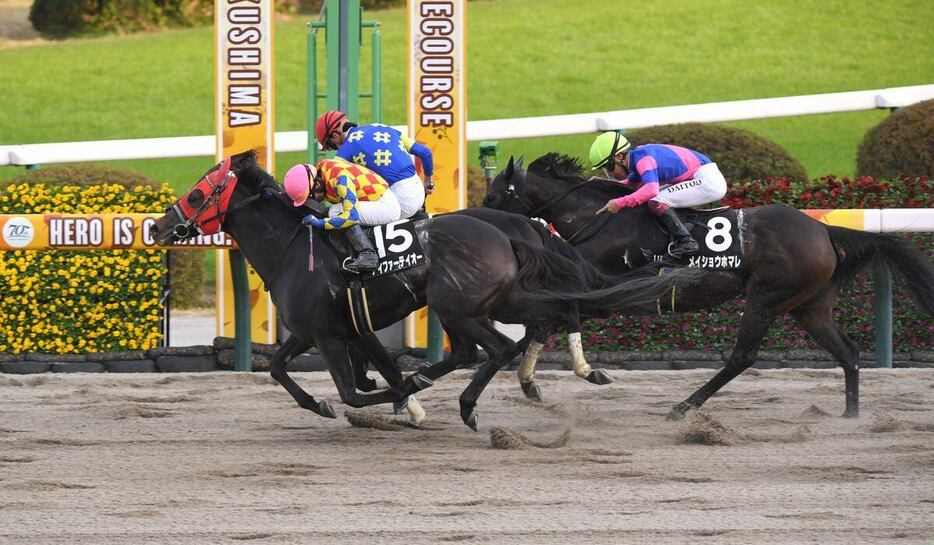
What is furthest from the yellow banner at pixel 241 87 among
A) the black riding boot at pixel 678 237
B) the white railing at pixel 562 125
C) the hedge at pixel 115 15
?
the hedge at pixel 115 15

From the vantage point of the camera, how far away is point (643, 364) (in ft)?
28.6

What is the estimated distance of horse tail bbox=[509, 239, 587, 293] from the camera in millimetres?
6582

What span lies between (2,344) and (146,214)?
1.30m

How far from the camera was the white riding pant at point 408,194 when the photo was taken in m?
6.73

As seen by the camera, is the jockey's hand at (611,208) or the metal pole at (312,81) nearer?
the jockey's hand at (611,208)

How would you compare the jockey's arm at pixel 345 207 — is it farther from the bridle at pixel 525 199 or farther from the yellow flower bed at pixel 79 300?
the yellow flower bed at pixel 79 300

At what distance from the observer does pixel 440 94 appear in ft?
29.0

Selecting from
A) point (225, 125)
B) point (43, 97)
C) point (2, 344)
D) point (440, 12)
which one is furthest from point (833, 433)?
point (43, 97)

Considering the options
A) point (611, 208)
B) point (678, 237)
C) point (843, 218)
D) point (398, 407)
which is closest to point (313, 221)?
point (398, 407)

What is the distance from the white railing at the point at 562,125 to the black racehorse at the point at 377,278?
7096 millimetres

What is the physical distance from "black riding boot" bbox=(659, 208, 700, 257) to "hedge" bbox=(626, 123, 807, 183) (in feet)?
12.2

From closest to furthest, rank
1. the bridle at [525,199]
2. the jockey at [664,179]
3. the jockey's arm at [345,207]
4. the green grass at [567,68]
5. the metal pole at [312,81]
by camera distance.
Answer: the jockey's arm at [345,207]
the jockey at [664,179]
the bridle at [525,199]
the metal pole at [312,81]
the green grass at [567,68]

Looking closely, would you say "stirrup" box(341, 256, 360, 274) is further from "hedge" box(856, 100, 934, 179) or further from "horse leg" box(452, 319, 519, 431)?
"hedge" box(856, 100, 934, 179)

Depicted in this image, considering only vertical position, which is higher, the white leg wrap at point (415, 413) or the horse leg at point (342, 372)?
the horse leg at point (342, 372)
